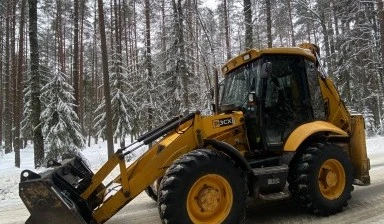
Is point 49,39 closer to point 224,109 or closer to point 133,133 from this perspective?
point 133,133

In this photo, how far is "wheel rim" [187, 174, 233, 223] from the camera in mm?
5418

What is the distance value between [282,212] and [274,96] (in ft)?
6.38

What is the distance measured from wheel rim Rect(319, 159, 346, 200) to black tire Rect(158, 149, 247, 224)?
1595mm

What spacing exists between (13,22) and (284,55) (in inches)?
1177

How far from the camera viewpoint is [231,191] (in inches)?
219

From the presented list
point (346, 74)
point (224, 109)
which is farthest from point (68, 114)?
point (346, 74)

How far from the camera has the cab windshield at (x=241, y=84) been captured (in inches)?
263

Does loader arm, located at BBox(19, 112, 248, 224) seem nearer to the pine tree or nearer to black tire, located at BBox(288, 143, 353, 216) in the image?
black tire, located at BBox(288, 143, 353, 216)

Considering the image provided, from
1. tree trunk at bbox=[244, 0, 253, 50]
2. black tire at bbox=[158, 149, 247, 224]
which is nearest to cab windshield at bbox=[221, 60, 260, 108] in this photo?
black tire at bbox=[158, 149, 247, 224]

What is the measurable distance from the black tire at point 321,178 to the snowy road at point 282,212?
0.68 ft

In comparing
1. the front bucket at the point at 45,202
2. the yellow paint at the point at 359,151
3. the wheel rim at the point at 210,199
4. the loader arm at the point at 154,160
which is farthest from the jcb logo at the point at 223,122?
the yellow paint at the point at 359,151

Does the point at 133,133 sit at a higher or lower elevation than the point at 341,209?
higher

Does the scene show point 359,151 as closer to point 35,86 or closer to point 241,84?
point 241,84

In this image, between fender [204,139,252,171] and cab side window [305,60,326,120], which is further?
cab side window [305,60,326,120]
